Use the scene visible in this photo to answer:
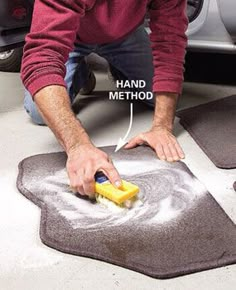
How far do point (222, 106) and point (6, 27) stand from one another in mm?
683

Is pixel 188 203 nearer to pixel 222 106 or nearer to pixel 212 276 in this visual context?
pixel 212 276

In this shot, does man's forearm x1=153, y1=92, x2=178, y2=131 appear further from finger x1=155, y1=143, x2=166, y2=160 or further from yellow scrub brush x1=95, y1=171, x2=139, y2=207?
yellow scrub brush x1=95, y1=171, x2=139, y2=207

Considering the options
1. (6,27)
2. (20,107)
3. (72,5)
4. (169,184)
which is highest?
(72,5)

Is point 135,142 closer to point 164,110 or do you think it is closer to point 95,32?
point 164,110

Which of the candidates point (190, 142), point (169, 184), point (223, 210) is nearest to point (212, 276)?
point (223, 210)

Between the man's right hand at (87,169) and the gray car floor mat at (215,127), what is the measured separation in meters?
Result: 0.34

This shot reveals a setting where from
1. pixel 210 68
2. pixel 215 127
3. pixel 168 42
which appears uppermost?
pixel 168 42

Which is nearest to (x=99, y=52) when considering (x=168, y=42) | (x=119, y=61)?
(x=119, y=61)

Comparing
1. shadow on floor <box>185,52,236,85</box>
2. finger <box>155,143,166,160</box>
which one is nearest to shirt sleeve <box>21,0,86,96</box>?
finger <box>155,143,166,160</box>

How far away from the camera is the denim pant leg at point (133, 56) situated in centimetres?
156

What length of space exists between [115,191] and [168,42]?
0.52m

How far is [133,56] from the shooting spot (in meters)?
1.59

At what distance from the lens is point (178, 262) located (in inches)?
35.7

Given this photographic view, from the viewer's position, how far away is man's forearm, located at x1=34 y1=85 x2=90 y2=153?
3.75 feet
